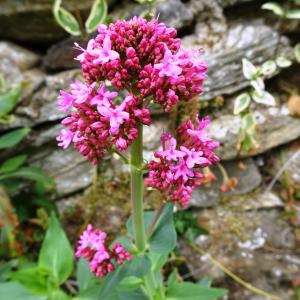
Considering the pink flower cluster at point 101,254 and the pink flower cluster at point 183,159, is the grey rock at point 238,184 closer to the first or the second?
the pink flower cluster at point 101,254

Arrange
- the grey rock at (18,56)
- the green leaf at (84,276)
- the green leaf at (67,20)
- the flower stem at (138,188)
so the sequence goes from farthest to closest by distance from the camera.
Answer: the grey rock at (18,56) → the green leaf at (67,20) → the green leaf at (84,276) → the flower stem at (138,188)

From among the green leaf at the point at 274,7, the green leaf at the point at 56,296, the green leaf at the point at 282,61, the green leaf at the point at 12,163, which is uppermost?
the green leaf at the point at 274,7

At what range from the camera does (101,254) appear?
209 cm

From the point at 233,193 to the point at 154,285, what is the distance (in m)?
1.62

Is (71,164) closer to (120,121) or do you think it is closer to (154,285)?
(154,285)

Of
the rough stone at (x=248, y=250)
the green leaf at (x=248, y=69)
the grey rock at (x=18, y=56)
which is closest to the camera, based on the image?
the green leaf at (x=248, y=69)

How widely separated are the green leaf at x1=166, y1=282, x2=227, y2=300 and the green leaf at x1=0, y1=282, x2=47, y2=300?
0.81 metres

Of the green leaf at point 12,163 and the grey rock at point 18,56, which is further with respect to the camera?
the grey rock at point 18,56

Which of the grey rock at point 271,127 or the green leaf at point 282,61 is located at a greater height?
the green leaf at point 282,61

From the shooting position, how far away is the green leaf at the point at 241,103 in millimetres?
3379

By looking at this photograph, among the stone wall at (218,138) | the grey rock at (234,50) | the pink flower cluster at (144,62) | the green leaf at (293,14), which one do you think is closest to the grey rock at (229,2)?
the stone wall at (218,138)

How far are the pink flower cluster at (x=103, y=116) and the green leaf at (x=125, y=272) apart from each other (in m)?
0.70

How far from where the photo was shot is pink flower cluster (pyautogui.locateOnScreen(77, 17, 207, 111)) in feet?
5.36

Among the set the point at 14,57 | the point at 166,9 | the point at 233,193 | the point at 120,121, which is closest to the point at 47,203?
the point at 14,57
